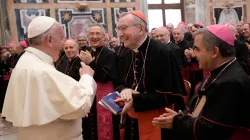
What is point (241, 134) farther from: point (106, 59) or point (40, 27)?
point (106, 59)

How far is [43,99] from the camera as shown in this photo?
2.50 meters

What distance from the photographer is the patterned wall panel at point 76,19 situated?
1068 centimetres

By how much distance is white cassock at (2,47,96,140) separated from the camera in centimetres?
250

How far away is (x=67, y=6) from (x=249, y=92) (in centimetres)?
926

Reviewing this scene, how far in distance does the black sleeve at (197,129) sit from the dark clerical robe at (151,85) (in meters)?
0.90

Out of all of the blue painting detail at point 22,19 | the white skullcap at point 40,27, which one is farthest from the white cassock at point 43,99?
the blue painting detail at point 22,19

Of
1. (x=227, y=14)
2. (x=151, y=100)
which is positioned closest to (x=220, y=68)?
(x=151, y=100)

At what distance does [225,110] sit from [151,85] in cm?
132

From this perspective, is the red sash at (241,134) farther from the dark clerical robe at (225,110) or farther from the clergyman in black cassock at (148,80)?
the clergyman in black cassock at (148,80)

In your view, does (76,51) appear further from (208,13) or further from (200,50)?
(208,13)

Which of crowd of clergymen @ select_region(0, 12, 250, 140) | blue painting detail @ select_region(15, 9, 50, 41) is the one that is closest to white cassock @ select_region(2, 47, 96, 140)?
crowd of clergymen @ select_region(0, 12, 250, 140)

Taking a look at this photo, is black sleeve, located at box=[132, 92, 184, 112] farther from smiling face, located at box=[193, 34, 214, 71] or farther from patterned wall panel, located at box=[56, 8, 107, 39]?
patterned wall panel, located at box=[56, 8, 107, 39]

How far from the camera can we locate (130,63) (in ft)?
12.2

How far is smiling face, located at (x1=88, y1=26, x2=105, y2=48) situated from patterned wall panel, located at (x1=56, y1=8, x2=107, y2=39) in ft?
18.8
